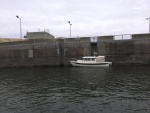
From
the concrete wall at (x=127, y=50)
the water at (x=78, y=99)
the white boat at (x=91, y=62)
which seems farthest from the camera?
the white boat at (x=91, y=62)

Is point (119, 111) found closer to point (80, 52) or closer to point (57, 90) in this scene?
point (57, 90)

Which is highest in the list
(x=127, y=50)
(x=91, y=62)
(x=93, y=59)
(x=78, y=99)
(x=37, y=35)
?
(x=37, y=35)

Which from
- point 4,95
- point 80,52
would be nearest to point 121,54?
point 80,52

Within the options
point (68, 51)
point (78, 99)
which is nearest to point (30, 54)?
point (68, 51)

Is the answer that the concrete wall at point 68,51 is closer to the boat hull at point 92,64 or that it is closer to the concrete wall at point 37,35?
the boat hull at point 92,64

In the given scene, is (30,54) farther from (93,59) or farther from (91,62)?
(93,59)

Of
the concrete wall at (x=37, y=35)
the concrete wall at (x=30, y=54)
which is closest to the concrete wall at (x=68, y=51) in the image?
the concrete wall at (x=30, y=54)

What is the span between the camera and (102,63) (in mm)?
44000

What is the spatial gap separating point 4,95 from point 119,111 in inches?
420

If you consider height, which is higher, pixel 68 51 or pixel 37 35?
pixel 37 35

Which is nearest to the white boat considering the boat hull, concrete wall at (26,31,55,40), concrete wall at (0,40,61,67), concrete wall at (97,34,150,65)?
the boat hull

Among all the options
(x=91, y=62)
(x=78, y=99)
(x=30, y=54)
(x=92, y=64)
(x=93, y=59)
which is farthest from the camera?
(x=30, y=54)

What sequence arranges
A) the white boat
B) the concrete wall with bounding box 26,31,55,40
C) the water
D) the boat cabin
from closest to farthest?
the water
the white boat
the boat cabin
the concrete wall with bounding box 26,31,55,40

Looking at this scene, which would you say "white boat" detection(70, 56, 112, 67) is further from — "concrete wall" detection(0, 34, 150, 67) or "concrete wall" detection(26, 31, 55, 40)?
"concrete wall" detection(26, 31, 55, 40)
